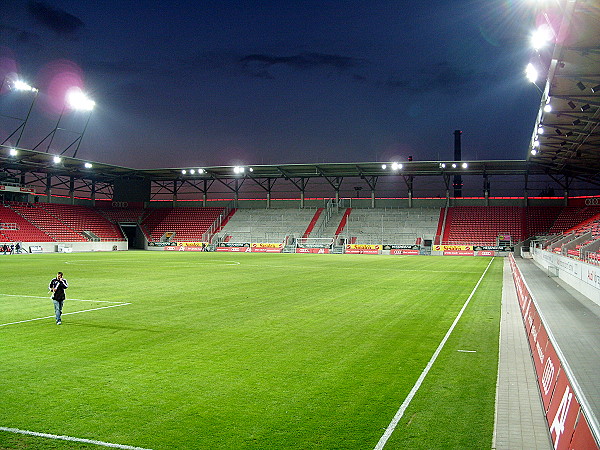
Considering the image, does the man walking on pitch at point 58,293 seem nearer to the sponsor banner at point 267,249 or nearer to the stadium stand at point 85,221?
the sponsor banner at point 267,249

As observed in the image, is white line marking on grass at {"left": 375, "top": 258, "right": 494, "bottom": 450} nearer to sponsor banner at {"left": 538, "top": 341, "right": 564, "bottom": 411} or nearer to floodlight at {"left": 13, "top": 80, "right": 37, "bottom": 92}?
sponsor banner at {"left": 538, "top": 341, "right": 564, "bottom": 411}

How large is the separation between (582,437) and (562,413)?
1.15 metres

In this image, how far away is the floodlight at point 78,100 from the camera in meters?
51.3

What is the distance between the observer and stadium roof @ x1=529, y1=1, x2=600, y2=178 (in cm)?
1578

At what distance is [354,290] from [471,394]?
46.3 feet

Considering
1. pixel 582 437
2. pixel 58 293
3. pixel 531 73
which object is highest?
pixel 531 73

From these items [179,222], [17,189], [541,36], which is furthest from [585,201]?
[17,189]

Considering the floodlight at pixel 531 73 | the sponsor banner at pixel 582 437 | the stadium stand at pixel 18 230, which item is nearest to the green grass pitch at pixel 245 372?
the sponsor banner at pixel 582 437

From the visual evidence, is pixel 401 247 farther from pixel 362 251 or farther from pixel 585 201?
pixel 585 201

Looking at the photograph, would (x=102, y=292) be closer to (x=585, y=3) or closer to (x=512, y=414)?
(x=512, y=414)

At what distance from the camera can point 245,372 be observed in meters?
8.80

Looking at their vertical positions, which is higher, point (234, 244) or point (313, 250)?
point (234, 244)

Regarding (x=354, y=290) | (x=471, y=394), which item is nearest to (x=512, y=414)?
(x=471, y=394)

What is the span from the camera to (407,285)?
24.2 m
